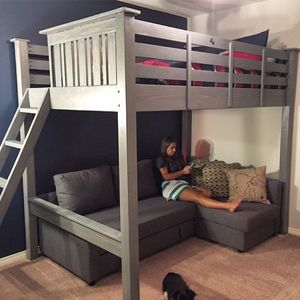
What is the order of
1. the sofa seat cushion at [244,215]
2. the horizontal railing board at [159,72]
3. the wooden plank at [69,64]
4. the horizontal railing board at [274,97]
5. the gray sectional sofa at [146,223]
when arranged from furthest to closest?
the horizontal railing board at [274,97], the sofa seat cushion at [244,215], the gray sectional sofa at [146,223], the wooden plank at [69,64], the horizontal railing board at [159,72]

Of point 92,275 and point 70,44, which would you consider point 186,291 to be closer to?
point 92,275

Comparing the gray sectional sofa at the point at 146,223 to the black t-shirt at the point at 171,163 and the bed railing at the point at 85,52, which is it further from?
the bed railing at the point at 85,52

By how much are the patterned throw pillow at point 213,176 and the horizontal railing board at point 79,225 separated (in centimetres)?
159

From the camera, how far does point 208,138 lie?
4328mm

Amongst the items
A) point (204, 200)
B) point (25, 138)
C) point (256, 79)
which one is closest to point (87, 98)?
point (25, 138)

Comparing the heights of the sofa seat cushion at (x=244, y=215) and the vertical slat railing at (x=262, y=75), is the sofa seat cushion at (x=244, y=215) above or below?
below

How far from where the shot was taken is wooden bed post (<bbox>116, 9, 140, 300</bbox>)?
190 cm

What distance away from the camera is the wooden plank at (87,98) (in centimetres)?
203

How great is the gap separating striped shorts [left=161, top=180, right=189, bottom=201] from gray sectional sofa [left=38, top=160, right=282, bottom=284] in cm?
9

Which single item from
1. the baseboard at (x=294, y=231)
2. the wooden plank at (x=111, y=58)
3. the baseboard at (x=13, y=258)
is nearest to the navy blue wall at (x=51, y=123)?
the baseboard at (x=13, y=258)

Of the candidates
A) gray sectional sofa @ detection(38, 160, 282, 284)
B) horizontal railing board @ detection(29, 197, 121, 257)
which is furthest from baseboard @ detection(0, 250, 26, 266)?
horizontal railing board @ detection(29, 197, 121, 257)

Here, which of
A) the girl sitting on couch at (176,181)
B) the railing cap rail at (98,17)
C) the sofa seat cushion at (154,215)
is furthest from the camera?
the girl sitting on couch at (176,181)

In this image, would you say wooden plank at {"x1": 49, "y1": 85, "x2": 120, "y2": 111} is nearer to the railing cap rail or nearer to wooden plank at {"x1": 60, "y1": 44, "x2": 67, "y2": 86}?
wooden plank at {"x1": 60, "y1": 44, "x2": 67, "y2": 86}

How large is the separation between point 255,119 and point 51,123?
2.24 meters
